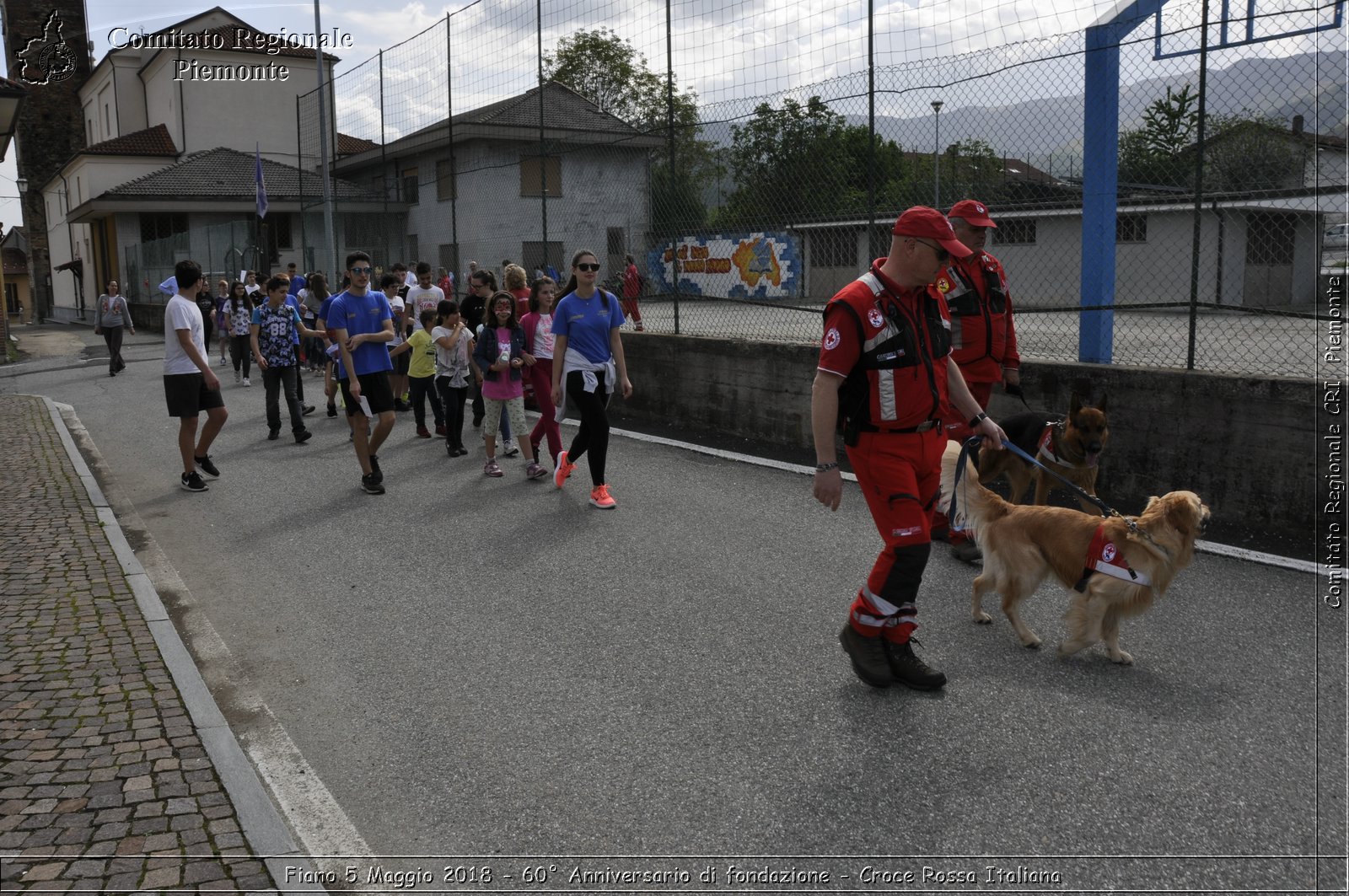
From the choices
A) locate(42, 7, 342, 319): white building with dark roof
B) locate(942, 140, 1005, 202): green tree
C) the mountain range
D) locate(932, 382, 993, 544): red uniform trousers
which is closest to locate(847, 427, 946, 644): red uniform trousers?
locate(932, 382, 993, 544): red uniform trousers

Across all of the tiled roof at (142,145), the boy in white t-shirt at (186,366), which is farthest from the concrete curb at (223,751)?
the tiled roof at (142,145)

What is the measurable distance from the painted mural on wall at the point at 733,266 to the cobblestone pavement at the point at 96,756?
737 cm

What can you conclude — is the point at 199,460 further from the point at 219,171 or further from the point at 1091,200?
the point at 219,171

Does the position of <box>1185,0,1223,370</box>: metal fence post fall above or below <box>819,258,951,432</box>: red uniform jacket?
above

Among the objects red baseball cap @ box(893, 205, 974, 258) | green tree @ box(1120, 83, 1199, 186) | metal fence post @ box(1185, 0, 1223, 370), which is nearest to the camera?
red baseball cap @ box(893, 205, 974, 258)

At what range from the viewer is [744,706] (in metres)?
4.65

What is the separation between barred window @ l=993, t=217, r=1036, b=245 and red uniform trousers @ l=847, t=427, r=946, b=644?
230 inches

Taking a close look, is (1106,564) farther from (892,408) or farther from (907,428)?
(892,408)

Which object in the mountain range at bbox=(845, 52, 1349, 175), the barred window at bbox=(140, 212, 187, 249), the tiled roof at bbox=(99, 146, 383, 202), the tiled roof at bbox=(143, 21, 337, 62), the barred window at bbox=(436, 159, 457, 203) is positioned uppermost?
the tiled roof at bbox=(143, 21, 337, 62)

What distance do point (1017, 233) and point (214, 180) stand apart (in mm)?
41046

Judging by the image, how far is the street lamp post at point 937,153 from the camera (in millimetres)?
9570

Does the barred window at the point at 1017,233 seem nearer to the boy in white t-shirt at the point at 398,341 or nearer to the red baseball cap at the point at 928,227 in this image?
the red baseball cap at the point at 928,227

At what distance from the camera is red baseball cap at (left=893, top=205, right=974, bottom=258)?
4434 mm

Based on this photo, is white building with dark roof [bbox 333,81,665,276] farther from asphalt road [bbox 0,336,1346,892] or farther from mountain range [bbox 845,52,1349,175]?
asphalt road [bbox 0,336,1346,892]
